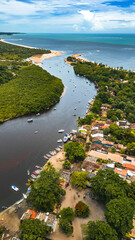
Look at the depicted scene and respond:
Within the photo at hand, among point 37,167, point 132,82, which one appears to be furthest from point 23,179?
point 132,82

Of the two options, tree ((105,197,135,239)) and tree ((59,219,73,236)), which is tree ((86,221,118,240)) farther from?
tree ((59,219,73,236))

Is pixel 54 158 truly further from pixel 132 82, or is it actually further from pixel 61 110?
pixel 132 82

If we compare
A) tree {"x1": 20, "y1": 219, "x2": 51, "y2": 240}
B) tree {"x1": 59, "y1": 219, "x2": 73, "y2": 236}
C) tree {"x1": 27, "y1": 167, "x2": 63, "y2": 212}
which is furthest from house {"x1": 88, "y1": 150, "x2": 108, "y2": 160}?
tree {"x1": 20, "y1": 219, "x2": 51, "y2": 240}

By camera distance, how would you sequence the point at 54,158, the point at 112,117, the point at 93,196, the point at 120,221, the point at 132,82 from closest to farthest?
the point at 120,221 < the point at 93,196 < the point at 54,158 < the point at 112,117 < the point at 132,82

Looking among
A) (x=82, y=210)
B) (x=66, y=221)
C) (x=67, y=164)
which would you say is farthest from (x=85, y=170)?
(x=66, y=221)

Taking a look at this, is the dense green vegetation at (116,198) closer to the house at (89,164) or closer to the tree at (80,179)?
the tree at (80,179)

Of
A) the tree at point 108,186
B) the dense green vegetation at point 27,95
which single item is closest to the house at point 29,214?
the tree at point 108,186
